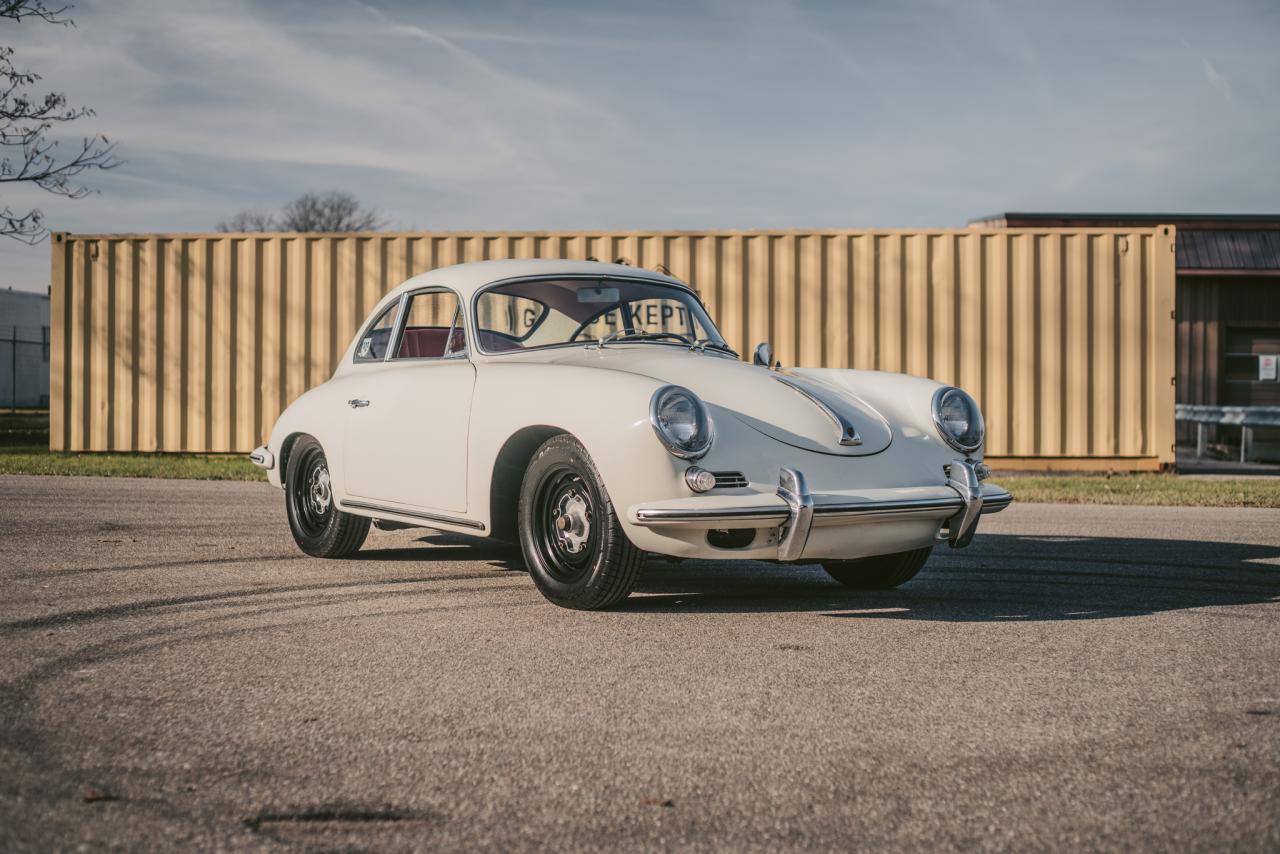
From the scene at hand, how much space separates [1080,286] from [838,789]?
40.3ft

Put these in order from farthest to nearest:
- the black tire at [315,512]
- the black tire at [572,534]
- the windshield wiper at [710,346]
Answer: the black tire at [315,512] < the windshield wiper at [710,346] < the black tire at [572,534]

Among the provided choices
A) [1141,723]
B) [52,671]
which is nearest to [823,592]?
[1141,723]

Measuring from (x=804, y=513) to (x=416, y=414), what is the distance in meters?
2.06

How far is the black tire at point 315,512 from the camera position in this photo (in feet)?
20.2

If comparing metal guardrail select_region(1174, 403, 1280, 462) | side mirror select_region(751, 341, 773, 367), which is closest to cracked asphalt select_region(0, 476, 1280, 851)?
side mirror select_region(751, 341, 773, 367)

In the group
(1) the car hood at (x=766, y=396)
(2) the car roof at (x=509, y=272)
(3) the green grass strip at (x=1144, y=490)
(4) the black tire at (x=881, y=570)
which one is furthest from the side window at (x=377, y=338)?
(3) the green grass strip at (x=1144, y=490)

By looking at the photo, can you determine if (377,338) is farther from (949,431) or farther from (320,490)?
(949,431)

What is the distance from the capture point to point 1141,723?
3076 mm

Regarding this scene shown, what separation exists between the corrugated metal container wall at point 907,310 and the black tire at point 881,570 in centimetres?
844

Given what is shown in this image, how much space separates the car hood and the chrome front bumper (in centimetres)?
28

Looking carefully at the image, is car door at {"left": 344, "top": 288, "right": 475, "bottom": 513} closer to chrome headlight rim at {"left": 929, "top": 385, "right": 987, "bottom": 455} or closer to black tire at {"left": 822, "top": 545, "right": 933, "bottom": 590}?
black tire at {"left": 822, "top": 545, "right": 933, "bottom": 590}

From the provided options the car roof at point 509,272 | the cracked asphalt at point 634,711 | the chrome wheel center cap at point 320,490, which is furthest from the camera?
the chrome wheel center cap at point 320,490

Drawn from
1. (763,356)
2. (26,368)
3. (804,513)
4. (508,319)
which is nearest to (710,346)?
(763,356)

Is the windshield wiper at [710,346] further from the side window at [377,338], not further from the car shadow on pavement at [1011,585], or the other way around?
the side window at [377,338]
